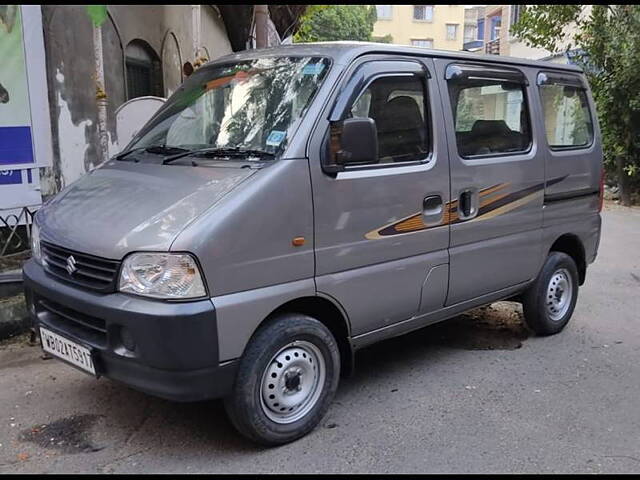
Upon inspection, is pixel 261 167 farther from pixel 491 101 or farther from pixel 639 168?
pixel 639 168

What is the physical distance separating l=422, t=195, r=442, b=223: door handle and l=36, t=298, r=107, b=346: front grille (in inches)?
78.7

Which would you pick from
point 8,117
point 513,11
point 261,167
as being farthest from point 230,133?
point 513,11

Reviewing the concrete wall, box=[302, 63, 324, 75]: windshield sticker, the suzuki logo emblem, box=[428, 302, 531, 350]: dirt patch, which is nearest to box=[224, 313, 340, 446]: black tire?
the suzuki logo emblem

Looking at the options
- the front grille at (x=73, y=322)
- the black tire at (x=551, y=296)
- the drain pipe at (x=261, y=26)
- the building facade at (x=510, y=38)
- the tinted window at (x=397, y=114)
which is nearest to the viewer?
the front grille at (x=73, y=322)

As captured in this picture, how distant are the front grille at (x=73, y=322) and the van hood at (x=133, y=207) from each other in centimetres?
35

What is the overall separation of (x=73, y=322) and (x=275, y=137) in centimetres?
146

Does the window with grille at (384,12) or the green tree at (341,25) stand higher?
the window with grille at (384,12)

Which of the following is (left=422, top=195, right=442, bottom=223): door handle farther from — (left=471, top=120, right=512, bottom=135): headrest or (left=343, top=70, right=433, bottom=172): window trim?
(left=471, top=120, right=512, bottom=135): headrest

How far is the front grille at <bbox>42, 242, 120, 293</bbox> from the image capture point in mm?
2947

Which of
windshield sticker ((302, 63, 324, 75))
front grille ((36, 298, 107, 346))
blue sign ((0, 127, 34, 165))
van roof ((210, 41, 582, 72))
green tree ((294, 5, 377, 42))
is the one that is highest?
green tree ((294, 5, 377, 42))

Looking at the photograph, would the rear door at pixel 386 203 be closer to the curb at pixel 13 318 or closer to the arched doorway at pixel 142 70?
the curb at pixel 13 318

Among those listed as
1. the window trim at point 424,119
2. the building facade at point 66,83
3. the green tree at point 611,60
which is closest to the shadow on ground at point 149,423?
the window trim at point 424,119

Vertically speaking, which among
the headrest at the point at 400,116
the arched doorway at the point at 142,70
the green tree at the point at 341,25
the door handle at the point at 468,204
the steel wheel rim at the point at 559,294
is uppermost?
the green tree at the point at 341,25

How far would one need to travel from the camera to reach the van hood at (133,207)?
2895 millimetres
